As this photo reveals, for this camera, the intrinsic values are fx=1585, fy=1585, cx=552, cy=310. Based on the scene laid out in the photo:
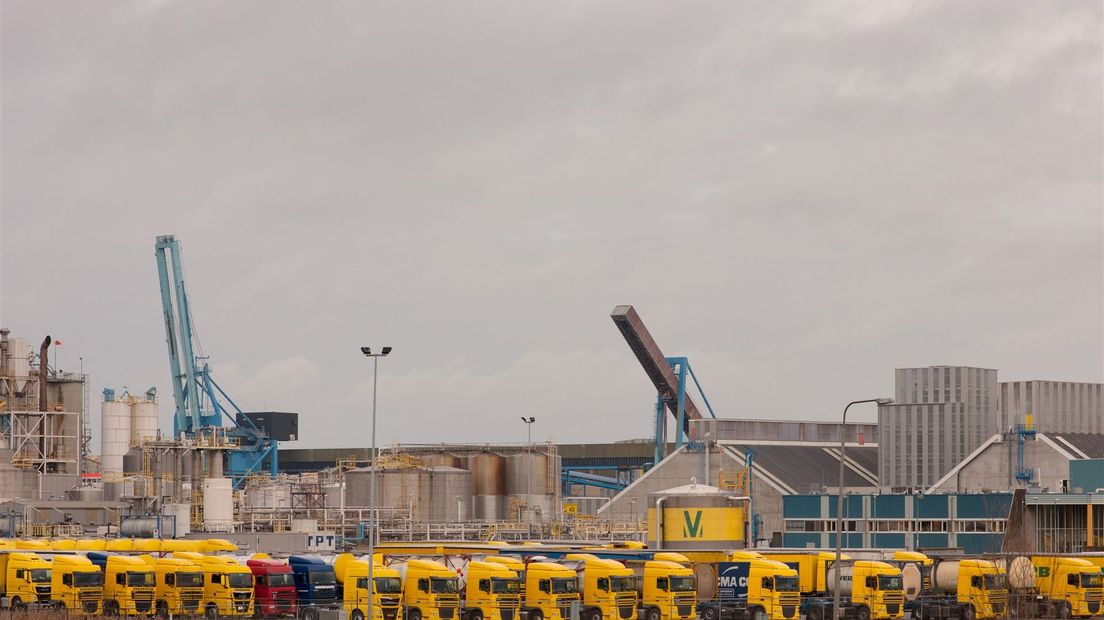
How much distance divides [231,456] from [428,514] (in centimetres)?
3240

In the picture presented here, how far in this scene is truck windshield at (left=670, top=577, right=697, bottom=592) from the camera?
209 ft

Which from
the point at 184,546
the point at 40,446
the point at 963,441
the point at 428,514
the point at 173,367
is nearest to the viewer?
the point at 184,546

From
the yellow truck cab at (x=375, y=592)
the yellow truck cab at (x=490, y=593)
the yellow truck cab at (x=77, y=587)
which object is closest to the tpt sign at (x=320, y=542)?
the yellow truck cab at (x=77, y=587)

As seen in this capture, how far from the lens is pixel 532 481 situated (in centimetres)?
14600

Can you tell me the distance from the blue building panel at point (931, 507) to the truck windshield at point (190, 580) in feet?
195

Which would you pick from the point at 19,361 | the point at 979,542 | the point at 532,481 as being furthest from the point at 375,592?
the point at 19,361

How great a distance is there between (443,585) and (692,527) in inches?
941

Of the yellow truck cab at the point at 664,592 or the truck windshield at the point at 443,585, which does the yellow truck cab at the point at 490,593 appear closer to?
the truck windshield at the point at 443,585

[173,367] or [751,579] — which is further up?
[173,367]

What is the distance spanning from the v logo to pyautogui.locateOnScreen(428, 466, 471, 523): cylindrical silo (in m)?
57.2

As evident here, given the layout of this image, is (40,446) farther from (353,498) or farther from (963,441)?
(963,441)

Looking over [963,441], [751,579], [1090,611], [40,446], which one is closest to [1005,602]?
[1090,611]

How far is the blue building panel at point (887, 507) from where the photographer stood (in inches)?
4382

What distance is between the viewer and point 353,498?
140875 millimetres
